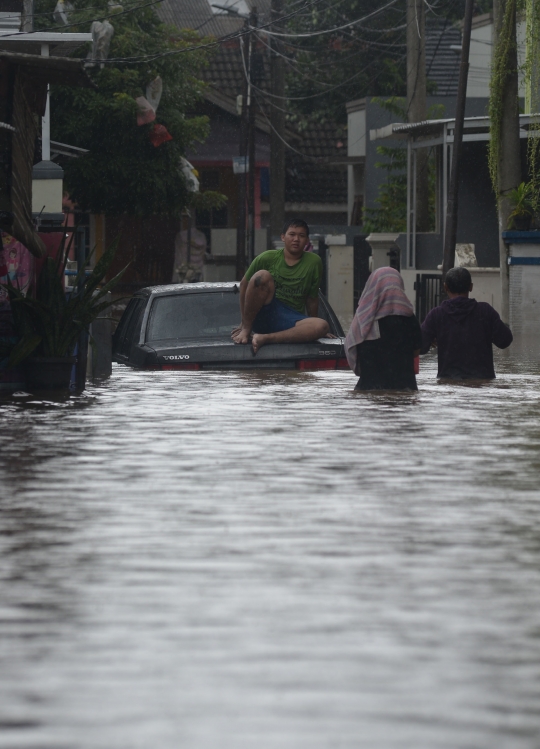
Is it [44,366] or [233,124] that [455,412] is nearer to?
[44,366]

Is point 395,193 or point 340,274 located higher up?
point 395,193

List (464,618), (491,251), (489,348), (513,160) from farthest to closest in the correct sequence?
(491,251), (513,160), (489,348), (464,618)

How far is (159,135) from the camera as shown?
42.4 m

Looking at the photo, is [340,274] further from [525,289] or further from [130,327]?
[130,327]

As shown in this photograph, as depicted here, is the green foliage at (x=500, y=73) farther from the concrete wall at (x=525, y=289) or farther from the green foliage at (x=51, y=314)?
the green foliage at (x=51, y=314)

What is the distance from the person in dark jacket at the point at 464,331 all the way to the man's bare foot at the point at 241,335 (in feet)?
5.49

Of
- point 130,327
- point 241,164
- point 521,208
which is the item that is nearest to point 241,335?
point 130,327

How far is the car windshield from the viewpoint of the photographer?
591 inches

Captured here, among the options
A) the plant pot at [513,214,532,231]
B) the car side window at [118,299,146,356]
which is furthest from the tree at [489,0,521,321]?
the car side window at [118,299,146,356]

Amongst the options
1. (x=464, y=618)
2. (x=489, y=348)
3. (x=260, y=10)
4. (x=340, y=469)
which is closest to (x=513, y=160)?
(x=489, y=348)

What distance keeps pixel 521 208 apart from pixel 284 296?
1134 centimetres

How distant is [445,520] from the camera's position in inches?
278

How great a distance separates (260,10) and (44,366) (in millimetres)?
69719

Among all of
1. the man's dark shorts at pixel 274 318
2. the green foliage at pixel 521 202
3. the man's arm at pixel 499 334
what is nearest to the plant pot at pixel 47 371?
the man's dark shorts at pixel 274 318
